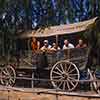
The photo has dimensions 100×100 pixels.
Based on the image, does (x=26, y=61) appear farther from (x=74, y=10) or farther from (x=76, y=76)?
(x=74, y=10)

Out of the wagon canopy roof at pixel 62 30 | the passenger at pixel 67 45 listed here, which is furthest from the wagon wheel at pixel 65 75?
the wagon canopy roof at pixel 62 30

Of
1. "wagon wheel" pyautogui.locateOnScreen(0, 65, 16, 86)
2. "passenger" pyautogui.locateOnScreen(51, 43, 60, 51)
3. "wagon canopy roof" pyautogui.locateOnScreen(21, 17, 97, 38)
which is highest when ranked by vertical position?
"wagon canopy roof" pyautogui.locateOnScreen(21, 17, 97, 38)

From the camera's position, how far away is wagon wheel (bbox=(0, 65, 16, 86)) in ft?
49.0

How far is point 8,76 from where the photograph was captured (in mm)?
15000

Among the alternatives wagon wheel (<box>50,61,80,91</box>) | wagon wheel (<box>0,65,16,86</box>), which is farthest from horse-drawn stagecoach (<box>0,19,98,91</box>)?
wagon wheel (<box>0,65,16,86</box>)

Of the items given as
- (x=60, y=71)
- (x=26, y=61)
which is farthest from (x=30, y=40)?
(x=60, y=71)

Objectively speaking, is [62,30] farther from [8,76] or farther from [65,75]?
[8,76]

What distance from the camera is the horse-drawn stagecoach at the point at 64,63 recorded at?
13094 mm

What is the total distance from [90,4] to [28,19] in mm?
2865

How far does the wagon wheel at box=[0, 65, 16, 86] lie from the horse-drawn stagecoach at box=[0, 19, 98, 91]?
1073 millimetres

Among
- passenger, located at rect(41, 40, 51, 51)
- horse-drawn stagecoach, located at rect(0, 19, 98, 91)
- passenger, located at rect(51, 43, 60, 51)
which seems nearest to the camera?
horse-drawn stagecoach, located at rect(0, 19, 98, 91)

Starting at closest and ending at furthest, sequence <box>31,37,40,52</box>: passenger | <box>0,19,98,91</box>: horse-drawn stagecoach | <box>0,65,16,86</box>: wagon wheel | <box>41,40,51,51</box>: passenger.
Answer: <box>0,19,98,91</box>: horse-drawn stagecoach, <box>41,40,51,51</box>: passenger, <box>31,37,40,52</box>: passenger, <box>0,65,16,86</box>: wagon wheel

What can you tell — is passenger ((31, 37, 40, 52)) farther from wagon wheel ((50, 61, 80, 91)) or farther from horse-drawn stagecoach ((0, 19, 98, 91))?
wagon wheel ((50, 61, 80, 91))

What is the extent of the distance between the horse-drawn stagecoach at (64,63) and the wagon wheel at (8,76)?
1.07 meters
